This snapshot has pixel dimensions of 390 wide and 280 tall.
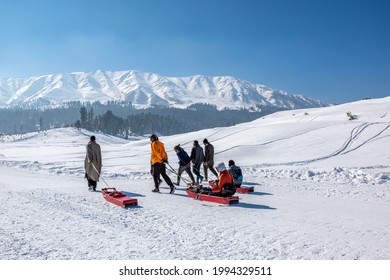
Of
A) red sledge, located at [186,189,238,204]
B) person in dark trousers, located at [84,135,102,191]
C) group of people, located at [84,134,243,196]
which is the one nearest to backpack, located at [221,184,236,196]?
group of people, located at [84,134,243,196]

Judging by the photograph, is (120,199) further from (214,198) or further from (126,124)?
(126,124)

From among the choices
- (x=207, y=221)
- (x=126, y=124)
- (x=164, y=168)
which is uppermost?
(x=126, y=124)

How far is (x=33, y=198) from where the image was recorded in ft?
36.0

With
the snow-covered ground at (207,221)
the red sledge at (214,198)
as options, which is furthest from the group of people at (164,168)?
the snow-covered ground at (207,221)

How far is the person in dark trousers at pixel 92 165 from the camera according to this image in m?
13.1

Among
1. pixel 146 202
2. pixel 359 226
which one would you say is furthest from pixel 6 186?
pixel 359 226

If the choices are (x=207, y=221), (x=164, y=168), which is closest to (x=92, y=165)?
(x=164, y=168)

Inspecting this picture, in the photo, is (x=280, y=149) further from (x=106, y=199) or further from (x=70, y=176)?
A: (x=106, y=199)

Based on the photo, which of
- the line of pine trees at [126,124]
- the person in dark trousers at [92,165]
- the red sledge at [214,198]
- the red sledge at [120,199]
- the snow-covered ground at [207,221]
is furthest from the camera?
the line of pine trees at [126,124]

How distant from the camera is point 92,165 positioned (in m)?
13.1

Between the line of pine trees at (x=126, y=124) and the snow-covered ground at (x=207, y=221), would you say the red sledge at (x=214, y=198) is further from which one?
the line of pine trees at (x=126, y=124)
